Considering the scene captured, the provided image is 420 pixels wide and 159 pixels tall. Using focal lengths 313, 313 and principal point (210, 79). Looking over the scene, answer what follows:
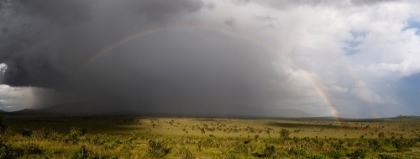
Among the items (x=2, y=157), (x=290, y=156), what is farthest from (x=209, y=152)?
(x=2, y=157)

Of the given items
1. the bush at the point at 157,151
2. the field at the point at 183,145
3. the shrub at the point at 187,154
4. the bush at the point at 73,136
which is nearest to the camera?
the shrub at the point at 187,154

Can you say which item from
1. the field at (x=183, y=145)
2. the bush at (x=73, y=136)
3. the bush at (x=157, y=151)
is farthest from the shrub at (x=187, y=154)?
the bush at (x=73, y=136)

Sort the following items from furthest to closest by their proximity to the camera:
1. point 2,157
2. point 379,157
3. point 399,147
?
point 399,147, point 379,157, point 2,157

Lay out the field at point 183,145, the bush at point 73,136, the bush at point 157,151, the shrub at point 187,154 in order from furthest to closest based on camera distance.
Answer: the bush at point 73,136, the bush at point 157,151, the field at point 183,145, the shrub at point 187,154

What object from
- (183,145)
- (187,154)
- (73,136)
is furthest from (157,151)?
(73,136)

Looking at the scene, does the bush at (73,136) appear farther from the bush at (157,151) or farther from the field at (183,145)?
the bush at (157,151)

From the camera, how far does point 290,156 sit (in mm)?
38156

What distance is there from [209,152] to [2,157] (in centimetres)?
2253

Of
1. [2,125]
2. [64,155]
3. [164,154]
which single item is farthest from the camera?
[2,125]

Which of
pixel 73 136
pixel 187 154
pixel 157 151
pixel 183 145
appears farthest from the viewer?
pixel 73 136

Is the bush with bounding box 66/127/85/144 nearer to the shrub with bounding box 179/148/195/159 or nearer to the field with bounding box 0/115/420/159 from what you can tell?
the field with bounding box 0/115/420/159

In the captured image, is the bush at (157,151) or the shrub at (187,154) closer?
the shrub at (187,154)

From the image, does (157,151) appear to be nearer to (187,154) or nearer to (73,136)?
(187,154)

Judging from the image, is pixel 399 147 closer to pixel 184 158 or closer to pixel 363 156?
pixel 363 156
